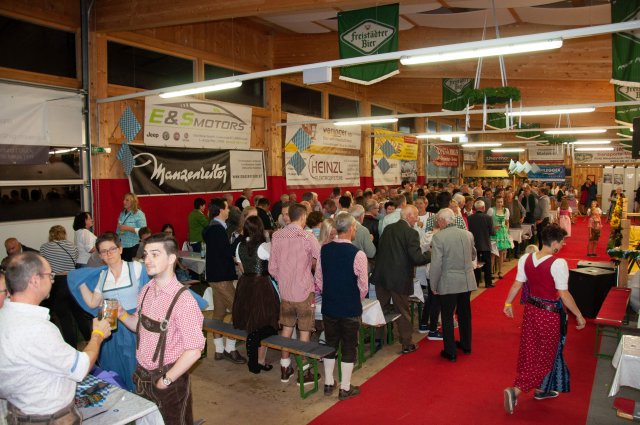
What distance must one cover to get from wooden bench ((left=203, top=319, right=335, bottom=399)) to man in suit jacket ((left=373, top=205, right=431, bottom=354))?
111cm

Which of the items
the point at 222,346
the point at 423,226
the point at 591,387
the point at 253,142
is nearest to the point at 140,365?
the point at 222,346

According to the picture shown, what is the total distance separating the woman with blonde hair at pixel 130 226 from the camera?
22.9ft

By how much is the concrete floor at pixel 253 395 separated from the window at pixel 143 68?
519cm

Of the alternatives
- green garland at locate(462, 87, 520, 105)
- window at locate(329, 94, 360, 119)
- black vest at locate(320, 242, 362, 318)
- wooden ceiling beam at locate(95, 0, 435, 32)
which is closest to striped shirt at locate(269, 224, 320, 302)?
black vest at locate(320, 242, 362, 318)

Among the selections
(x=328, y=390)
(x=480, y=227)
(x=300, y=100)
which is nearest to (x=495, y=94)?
(x=480, y=227)

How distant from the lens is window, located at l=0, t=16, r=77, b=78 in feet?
22.0

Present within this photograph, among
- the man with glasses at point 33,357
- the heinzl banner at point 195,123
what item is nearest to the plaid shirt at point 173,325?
the man with glasses at point 33,357

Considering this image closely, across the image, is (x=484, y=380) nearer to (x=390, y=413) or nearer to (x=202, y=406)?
(x=390, y=413)

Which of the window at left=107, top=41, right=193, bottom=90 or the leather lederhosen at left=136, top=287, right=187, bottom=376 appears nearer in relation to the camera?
the leather lederhosen at left=136, top=287, right=187, bottom=376

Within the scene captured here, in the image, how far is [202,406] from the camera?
4223 mm

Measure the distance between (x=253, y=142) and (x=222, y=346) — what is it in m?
6.29

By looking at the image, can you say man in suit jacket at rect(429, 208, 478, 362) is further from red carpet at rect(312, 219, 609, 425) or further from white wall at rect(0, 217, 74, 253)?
white wall at rect(0, 217, 74, 253)

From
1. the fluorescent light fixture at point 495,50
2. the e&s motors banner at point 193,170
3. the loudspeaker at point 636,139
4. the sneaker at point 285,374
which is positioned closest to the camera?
the fluorescent light fixture at point 495,50

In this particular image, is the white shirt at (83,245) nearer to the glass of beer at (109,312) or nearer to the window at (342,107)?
the glass of beer at (109,312)
